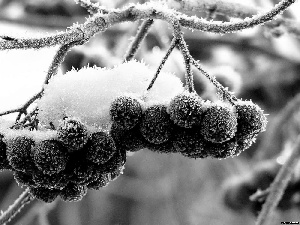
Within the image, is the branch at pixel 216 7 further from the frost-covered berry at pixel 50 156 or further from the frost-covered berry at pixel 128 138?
the frost-covered berry at pixel 50 156

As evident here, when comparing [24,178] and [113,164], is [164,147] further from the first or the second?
[24,178]

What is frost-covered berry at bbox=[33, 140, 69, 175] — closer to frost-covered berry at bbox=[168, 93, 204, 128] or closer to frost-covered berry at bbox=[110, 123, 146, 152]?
frost-covered berry at bbox=[110, 123, 146, 152]

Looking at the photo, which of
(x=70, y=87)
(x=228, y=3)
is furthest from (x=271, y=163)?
(x=70, y=87)

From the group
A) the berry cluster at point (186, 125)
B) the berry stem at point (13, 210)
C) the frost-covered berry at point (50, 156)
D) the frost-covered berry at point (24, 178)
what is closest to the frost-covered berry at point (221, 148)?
the berry cluster at point (186, 125)

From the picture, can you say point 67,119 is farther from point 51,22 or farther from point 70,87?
point 51,22

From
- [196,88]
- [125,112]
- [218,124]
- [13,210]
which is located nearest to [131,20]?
[125,112]

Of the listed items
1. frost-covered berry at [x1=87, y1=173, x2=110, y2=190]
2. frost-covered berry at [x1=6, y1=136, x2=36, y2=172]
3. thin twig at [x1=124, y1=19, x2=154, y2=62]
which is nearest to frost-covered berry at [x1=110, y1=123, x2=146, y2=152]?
frost-covered berry at [x1=87, y1=173, x2=110, y2=190]
